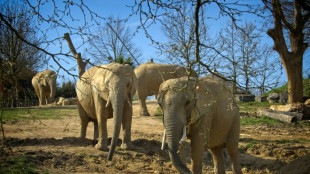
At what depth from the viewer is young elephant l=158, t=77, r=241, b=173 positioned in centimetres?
493

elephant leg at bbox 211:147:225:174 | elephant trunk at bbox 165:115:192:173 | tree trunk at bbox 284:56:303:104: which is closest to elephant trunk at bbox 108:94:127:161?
elephant trunk at bbox 165:115:192:173

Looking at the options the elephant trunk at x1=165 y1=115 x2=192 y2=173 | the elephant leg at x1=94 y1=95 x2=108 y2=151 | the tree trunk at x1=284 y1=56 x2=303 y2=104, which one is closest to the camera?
the elephant trunk at x1=165 y1=115 x2=192 y2=173

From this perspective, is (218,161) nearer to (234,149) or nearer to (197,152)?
(234,149)

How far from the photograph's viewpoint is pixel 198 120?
530cm

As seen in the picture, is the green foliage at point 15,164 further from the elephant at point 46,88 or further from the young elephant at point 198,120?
the elephant at point 46,88

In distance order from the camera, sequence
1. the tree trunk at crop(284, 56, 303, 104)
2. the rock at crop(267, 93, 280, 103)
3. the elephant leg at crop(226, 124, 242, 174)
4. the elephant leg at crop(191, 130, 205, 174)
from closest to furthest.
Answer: the elephant leg at crop(191, 130, 205, 174), the elephant leg at crop(226, 124, 242, 174), the tree trunk at crop(284, 56, 303, 104), the rock at crop(267, 93, 280, 103)

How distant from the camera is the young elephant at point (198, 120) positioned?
493 centimetres

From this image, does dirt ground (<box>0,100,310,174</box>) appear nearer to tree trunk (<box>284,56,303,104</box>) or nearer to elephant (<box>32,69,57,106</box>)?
tree trunk (<box>284,56,303,104</box>)

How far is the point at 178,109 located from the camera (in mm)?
5039

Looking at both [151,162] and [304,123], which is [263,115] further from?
[151,162]

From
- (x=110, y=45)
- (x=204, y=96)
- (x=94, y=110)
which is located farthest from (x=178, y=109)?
(x=110, y=45)

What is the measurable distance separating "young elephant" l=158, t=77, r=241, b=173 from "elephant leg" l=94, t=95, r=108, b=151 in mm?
2693

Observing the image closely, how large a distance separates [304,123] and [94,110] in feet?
28.9

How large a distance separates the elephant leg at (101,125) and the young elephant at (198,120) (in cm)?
269
